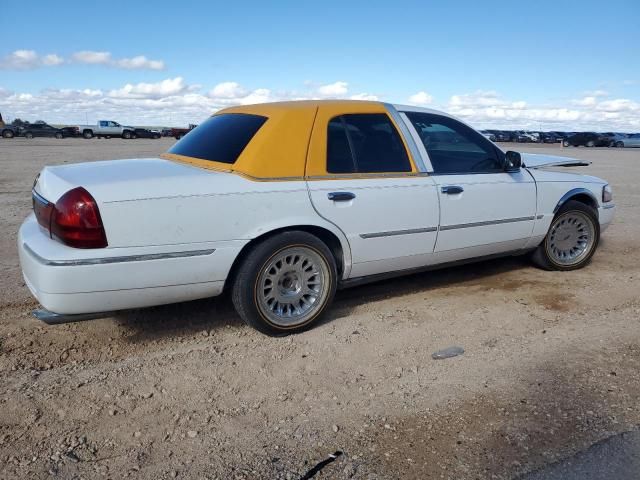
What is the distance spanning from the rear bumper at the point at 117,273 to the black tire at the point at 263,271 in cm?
12

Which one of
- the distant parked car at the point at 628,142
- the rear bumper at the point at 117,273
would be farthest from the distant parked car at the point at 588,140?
the rear bumper at the point at 117,273

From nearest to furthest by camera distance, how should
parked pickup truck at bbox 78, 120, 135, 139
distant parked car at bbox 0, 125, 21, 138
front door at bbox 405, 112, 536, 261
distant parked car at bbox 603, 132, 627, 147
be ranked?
front door at bbox 405, 112, 536, 261 → distant parked car at bbox 0, 125, 21, 138 → distant parked car at bbox 603, 132, 627, 147 → parked pickup truck at bbox 78, 120, 135, 139

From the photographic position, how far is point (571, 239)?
18.3 feet

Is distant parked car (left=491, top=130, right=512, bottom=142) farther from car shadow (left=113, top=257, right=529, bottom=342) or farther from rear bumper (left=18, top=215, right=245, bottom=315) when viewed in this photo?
rear bumper (left=18, top=215, right=245, bottom=315)

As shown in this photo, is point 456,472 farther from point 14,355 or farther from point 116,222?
point 14,355

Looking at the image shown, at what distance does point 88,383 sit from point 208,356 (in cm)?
72

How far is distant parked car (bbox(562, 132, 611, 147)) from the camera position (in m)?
49.2

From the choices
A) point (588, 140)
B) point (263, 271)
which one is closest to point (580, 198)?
point (263, 271)

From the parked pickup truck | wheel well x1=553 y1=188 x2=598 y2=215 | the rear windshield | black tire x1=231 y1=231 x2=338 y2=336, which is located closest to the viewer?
black tire x1=231 y1=231 x2=338 y2=336

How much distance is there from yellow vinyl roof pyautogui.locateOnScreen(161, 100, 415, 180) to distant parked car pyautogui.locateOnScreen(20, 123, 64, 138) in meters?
50.4

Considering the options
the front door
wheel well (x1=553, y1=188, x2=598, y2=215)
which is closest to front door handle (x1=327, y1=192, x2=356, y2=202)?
the front door

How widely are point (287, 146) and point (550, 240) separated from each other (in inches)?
117

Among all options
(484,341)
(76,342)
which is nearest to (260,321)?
(76,342)

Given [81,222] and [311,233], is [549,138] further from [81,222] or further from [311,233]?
[81,222]
